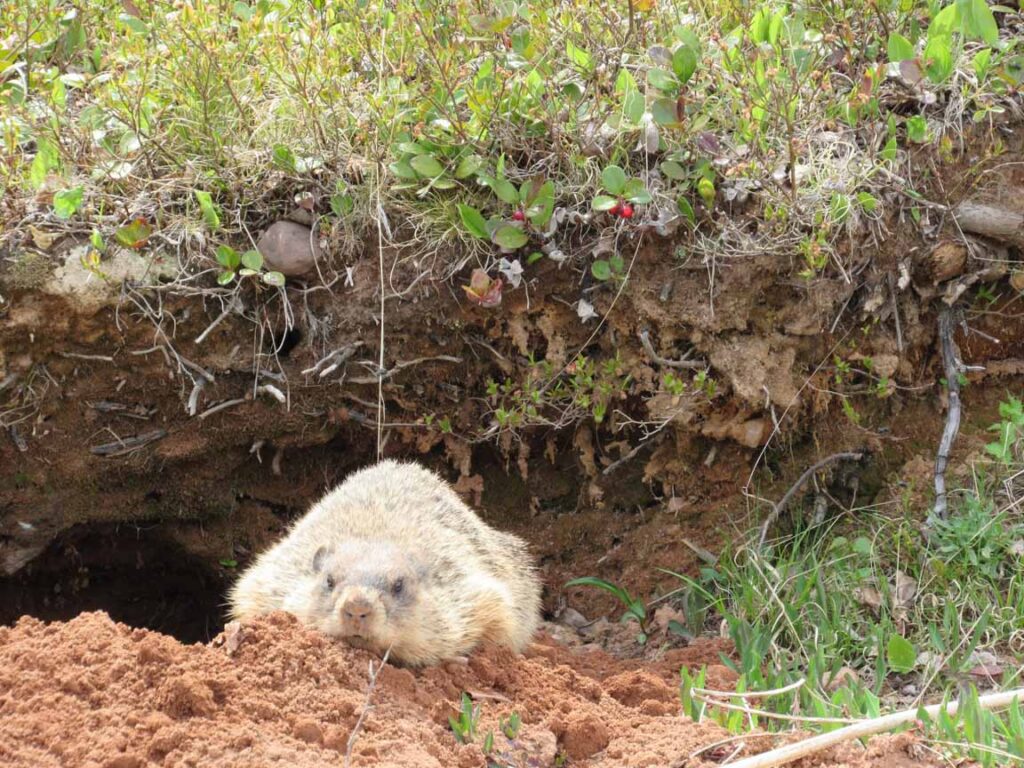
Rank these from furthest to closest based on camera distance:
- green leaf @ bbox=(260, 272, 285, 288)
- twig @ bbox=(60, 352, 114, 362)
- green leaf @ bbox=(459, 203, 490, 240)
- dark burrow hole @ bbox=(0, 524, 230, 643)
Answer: dark burrow hole @ bbox=(0, 524, 230, 643)
twig @ bbox=(60, 352, 114, 362)
green leaf @ bbox=(260, 272, 285, 288)
green leaf @ bbox=(459, 203, 490, 240)

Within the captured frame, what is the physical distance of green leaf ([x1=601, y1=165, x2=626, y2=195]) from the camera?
441 cm

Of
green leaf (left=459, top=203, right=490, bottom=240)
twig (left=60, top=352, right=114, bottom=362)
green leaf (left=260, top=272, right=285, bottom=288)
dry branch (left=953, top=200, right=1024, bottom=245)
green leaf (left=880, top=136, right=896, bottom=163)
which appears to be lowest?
twig (left=60, top=352, right=114, bottom=362)

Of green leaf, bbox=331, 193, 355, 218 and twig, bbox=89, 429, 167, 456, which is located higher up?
green leaf, bbox=331, 193, 355, 218

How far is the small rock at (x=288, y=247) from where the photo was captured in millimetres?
4703

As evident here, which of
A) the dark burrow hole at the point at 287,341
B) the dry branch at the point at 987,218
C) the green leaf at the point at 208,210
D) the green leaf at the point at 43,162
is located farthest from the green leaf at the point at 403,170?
the dry branch at the point at 987,218

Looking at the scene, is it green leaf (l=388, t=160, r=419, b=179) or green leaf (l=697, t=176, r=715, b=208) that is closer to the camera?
green leaf (l=697, t=176, r=715, b=208)

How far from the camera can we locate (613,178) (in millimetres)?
4422

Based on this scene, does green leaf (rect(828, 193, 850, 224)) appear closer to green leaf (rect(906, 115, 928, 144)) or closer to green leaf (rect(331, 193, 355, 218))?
green leaf (rect(906, 115, 928, 144))

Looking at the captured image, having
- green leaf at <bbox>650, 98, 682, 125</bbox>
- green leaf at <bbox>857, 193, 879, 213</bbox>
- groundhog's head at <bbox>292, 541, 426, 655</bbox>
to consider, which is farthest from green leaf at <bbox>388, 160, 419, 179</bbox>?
green leaf at <bbox>857, 193, 879, 213</bbox>

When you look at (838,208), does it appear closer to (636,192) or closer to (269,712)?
(636,192)

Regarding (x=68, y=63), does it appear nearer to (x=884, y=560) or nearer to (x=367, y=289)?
(x=367, y=289)

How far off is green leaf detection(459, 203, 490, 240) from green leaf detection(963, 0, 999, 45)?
2.07 metres

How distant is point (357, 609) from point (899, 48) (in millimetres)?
3029

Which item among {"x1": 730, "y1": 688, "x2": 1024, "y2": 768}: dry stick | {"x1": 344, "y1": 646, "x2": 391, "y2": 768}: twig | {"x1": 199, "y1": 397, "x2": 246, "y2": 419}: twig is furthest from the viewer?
{"x1": 199, "y1": 397, "x2": 246, "y2": 419}: twig
